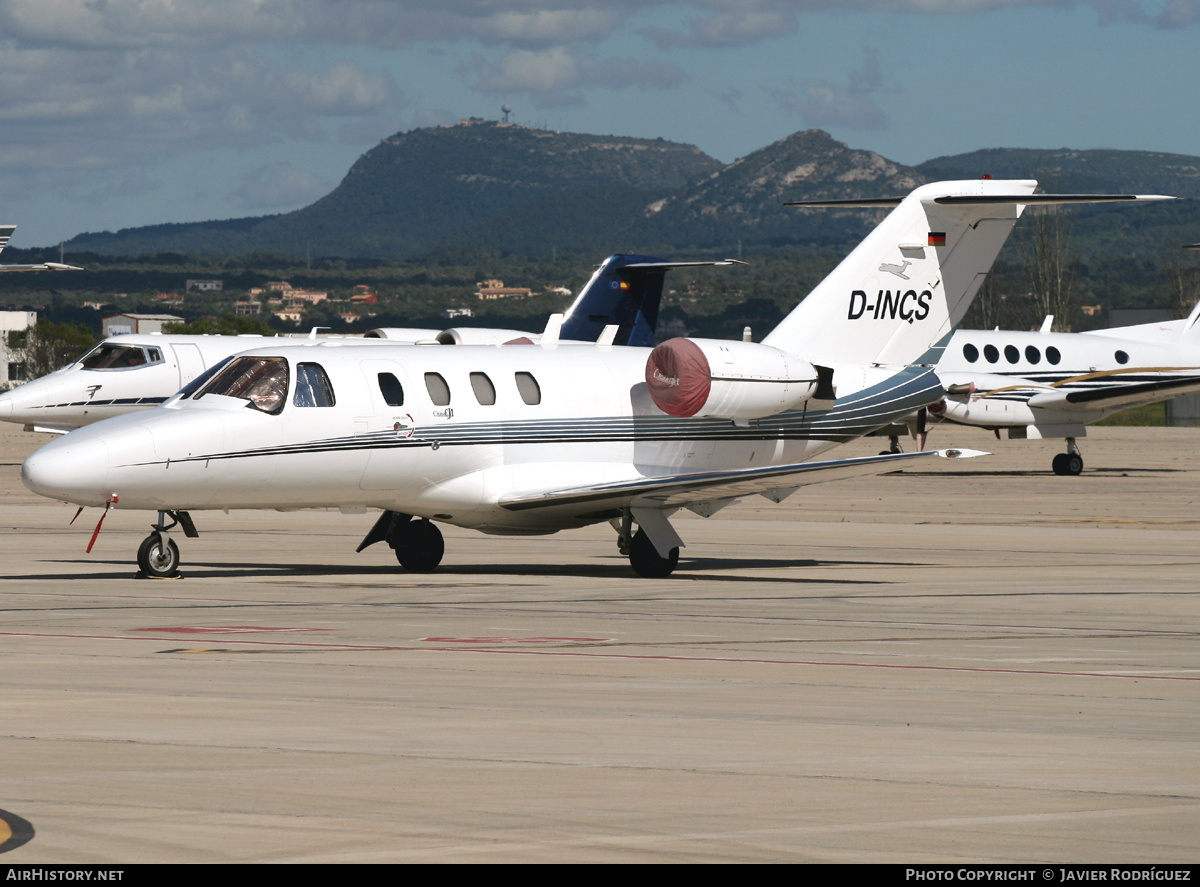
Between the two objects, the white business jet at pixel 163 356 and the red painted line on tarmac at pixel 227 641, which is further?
the white business jet at pixel 163 356

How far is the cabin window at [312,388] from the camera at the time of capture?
66.7ft

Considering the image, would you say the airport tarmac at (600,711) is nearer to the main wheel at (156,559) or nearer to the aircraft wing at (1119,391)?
the main wheel at (156,559)

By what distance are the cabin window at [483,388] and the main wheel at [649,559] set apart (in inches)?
95.4

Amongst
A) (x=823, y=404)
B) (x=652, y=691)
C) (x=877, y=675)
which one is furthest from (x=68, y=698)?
(x=823, y=404)

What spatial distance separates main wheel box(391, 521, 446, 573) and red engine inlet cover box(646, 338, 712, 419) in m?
3.33

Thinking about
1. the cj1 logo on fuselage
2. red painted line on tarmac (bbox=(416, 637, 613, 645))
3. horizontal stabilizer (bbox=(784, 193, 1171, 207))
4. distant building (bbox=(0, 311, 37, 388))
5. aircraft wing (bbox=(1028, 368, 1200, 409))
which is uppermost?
horizontal stabilizer (bbox=(784, 193, 1171, 207))

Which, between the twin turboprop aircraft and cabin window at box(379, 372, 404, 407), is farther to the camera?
the twin turboprop aircraft

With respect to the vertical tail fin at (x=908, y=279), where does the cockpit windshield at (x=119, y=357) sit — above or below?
below

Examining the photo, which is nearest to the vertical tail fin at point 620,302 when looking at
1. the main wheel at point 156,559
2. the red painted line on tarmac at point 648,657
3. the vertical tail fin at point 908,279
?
the vertical tail fin at point 908,279

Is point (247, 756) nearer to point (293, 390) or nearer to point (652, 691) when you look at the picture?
point (652, 691)

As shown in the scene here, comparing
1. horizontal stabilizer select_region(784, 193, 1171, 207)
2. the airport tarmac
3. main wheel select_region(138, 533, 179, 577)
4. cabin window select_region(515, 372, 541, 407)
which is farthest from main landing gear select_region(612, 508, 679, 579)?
horizontal stabilizer select_region(784, 193, 1171, 207)

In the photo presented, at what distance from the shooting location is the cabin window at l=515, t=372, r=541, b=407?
864 inches

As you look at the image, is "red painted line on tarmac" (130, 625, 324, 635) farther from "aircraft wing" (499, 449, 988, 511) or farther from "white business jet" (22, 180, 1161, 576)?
"aircraft wing" (499, 449, 988, 511)

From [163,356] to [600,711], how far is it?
1090 inches
